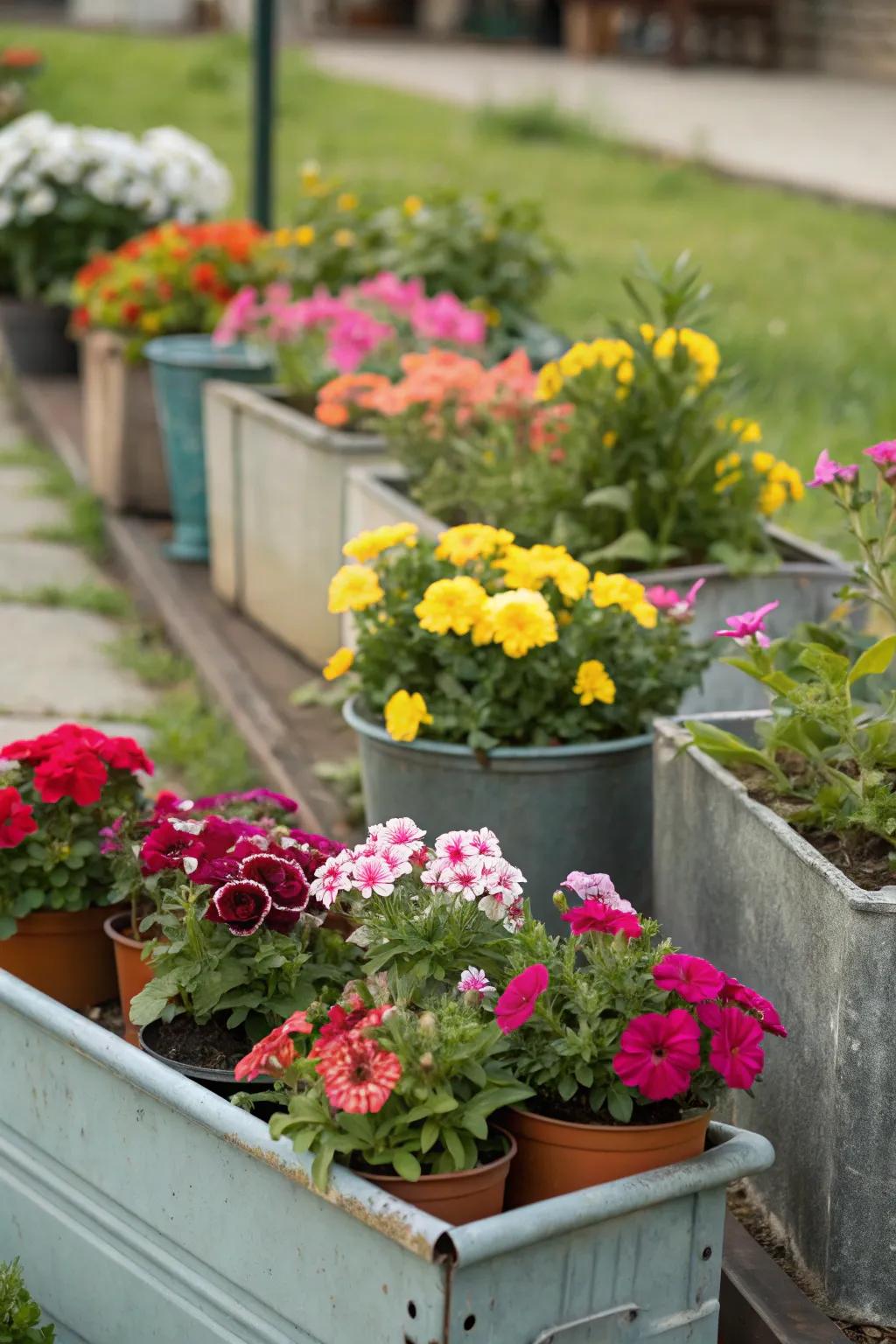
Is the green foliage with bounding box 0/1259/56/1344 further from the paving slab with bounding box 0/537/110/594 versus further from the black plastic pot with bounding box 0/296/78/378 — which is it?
the black plastic pot with bounding box 0/296/78/378

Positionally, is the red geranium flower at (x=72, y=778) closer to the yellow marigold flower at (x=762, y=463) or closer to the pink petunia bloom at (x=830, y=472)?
the pink petunia bloom at (x=830, y=472)

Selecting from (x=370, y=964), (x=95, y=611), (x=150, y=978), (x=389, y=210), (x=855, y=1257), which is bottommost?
(x=95, y=611)

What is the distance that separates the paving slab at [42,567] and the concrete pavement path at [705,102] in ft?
21.9

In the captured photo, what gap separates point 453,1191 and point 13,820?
983 mm

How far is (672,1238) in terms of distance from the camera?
181 centimetres

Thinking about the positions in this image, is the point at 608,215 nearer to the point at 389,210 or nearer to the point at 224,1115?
the point at 389,210

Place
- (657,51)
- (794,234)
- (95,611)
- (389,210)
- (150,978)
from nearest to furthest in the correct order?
(150,978), (95,611), (389,210), (794,234), (657,51)

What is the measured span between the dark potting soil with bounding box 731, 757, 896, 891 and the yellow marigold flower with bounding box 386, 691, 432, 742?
1.74 feet

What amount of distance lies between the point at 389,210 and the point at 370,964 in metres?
4.14

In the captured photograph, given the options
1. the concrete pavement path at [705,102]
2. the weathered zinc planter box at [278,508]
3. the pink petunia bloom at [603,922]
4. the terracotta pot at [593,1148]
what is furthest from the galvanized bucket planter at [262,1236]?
the concrete pavement path at [705,102]

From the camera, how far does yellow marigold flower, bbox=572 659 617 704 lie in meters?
2.73

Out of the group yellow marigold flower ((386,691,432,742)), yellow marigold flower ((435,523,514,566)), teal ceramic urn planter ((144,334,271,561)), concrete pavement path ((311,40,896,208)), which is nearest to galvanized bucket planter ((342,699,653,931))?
yellow marigold flower ((386,691,432,742))

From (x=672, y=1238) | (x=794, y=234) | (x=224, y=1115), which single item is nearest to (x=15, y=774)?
(x=224, y=1115)

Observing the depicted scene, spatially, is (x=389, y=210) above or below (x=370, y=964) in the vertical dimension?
above
